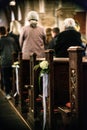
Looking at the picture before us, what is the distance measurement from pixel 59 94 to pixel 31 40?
8.80 feet

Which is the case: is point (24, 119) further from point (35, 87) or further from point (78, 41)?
point (78, 41)

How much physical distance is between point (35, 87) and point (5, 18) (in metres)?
23.3

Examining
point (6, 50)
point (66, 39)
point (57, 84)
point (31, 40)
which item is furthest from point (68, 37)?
point (6, 50)

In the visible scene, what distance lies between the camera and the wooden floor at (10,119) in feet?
19.1

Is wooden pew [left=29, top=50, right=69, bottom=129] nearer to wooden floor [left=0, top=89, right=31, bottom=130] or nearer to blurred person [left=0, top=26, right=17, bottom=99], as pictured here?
A: wooden floor [left=0, top=89, right=31, bottom=130]

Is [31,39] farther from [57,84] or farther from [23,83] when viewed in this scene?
[57,84]

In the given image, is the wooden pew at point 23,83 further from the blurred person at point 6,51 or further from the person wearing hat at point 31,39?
the blurred person at point 6,51

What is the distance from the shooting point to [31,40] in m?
7.98

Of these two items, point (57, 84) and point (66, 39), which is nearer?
point (57, 84)

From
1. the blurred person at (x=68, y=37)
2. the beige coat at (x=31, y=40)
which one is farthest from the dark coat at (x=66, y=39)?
the beige coat at (x=31, y=40)

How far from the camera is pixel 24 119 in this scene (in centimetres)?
657

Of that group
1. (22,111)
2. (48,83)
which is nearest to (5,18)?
(22,111)

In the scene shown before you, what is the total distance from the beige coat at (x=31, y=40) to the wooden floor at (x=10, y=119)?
3.39 ft

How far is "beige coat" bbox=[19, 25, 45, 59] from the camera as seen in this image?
795cm
